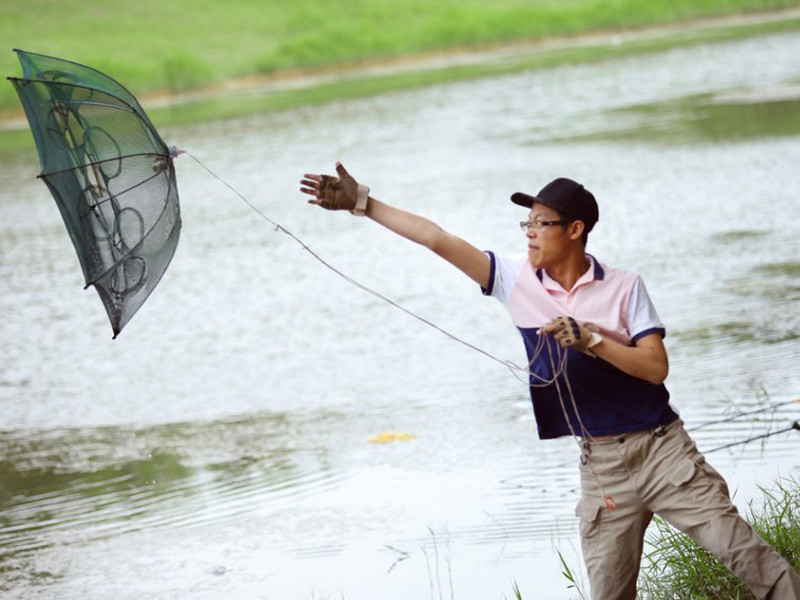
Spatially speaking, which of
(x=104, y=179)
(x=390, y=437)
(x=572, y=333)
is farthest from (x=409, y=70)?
(x=572, y=333)

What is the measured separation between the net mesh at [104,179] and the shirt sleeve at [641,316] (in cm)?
178

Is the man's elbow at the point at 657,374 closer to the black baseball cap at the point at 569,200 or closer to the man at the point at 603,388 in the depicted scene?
the man at the point at 603,388

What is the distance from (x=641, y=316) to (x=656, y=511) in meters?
0.55

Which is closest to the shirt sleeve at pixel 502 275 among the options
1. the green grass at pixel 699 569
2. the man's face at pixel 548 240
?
the man's face at pixel 548 240

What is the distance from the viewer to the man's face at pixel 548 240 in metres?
3.99

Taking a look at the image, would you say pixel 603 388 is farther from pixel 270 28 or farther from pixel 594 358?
pixel 270 28

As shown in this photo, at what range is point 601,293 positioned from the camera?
3.94m

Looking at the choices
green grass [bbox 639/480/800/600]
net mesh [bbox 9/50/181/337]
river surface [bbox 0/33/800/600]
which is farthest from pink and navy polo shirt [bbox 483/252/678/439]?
net mesh [bbox 9/50/181/337]

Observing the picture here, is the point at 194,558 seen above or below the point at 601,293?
below

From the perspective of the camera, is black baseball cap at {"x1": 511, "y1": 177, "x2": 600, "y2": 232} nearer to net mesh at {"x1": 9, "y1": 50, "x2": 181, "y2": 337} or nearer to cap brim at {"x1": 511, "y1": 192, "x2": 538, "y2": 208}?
cap brim at {"x1": 511, "y1": 192, "x2": 538, "y2": 208}

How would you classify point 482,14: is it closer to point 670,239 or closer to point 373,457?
point 670,239

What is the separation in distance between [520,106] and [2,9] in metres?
38.3

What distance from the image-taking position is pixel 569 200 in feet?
13.0

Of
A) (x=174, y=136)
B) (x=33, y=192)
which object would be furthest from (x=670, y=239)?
(x=174, y=136)
